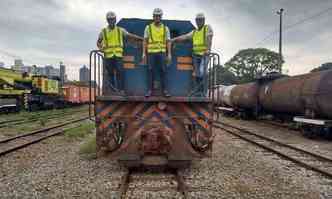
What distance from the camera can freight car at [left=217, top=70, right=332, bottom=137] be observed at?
9.54m

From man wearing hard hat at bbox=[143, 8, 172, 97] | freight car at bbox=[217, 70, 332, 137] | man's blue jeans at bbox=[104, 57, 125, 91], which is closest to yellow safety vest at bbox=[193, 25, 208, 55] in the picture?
man wearing hard hat at bbox=[143, 8, 172, 97]

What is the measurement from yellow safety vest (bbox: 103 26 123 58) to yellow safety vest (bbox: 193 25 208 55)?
56.5 inches

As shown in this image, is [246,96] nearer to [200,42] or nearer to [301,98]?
[301,98]

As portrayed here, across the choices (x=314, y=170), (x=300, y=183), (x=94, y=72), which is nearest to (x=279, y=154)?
(x=314, y=170)

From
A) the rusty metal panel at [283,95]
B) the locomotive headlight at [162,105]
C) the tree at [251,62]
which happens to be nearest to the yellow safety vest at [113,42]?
the locomotive headlight at [162,105]

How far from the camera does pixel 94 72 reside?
5.50 m

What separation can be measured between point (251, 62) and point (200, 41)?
60646mm

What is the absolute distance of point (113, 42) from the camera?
5.50m

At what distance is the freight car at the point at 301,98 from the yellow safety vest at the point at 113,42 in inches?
285

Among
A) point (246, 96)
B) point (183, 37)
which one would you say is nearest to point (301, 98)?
point (246, 96)

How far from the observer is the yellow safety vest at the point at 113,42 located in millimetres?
5484

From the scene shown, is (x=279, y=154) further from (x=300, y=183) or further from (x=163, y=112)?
(x=163, y=112)

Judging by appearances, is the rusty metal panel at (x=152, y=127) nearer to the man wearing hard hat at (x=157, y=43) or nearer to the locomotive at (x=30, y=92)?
the man wearing hard hat at (x=157, y=43)

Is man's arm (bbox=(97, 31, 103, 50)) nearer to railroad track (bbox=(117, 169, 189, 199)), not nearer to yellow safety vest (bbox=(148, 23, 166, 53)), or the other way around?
yellow safety vest (bbox=(148, 23, 166, 53))
